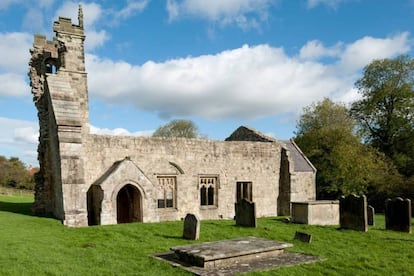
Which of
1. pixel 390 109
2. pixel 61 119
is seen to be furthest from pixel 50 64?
pixel 390 109

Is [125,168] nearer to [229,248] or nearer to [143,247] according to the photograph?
[143,247]

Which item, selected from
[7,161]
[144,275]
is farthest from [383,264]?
[7,161]

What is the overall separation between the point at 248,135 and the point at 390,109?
1824 centimetres

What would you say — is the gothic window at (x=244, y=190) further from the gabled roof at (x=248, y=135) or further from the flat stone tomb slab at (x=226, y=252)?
the flat stone tomb slab at (x=226, y=252)

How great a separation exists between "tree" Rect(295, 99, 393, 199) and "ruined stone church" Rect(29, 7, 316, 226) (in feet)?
25.2

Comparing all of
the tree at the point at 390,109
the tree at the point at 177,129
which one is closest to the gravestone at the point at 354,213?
the tree at the point at 390,109

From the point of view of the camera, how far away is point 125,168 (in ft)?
48.9

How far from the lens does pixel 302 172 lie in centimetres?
2128

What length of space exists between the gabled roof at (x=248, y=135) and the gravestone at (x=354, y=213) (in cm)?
789

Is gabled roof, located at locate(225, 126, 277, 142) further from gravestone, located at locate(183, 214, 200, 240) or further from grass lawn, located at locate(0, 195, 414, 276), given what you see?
gravestone, located at locate(183, 214, 200, 240)

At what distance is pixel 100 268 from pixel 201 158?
10868 millimetres

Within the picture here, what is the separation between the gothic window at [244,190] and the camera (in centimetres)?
1938

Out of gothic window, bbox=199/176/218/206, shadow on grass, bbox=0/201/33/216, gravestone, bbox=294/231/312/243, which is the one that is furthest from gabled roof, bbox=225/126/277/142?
shadow on grass, bbox=0/201/33/216

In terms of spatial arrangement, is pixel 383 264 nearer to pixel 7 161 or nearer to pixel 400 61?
pixel 400 61
